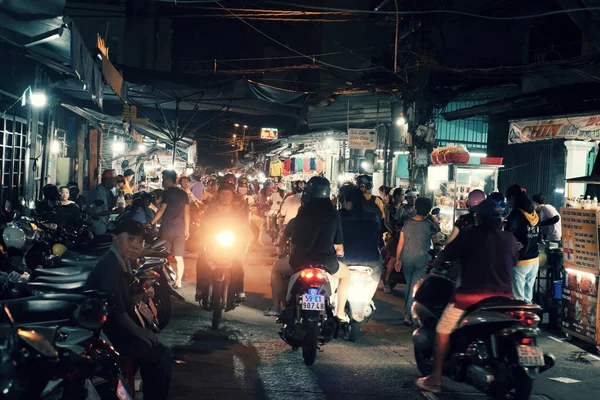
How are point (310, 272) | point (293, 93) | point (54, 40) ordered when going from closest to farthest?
point (310, 272), point (54, 40), point (293, 93)

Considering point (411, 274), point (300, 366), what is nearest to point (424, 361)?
point (300, 366)

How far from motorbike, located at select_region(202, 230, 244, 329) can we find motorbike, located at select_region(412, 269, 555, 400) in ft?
11.4

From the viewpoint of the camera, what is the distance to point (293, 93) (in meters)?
17.1

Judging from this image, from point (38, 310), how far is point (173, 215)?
724cm

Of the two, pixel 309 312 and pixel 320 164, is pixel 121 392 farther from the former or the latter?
pixel 320 164

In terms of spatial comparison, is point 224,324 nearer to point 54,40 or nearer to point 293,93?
point 54,40

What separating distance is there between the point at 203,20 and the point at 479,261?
43.8 m

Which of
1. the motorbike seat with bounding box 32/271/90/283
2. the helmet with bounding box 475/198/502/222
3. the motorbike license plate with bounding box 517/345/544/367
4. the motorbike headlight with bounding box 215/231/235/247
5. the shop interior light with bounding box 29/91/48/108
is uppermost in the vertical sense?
the shop interior light with bounding box 29/91/48/108

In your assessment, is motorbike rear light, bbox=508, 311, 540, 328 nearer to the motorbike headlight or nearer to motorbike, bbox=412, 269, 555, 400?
motorbike, bbox=412, 269, 555, 400

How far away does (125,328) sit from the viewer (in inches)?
176

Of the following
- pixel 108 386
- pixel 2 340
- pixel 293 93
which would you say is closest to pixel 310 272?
pixel 108 386

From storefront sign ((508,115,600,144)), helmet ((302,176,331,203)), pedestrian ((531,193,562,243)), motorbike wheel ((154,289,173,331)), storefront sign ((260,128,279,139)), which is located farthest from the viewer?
storefront sign ((260,128,279,139))

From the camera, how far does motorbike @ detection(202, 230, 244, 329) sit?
8.18 metres

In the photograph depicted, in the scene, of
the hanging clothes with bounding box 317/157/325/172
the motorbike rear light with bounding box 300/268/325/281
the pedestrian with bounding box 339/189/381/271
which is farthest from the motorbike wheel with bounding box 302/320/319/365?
the hanging clothes with bounding box 317/157/325/172
